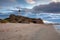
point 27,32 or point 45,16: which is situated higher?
point 45,16

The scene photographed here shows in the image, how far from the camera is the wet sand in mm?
1929

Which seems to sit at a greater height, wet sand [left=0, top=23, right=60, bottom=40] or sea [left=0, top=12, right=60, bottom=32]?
sea [left=0, top=12, right=60, bottom=32]

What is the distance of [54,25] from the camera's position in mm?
1934

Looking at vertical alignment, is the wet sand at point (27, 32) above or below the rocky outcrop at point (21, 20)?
below

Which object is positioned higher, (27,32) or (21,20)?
(21,20)

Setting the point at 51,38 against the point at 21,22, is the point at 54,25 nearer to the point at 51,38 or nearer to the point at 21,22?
the point at 51,38

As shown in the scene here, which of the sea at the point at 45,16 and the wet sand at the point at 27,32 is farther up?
the sea at the point at 45,16

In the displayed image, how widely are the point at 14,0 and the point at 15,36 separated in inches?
23.0

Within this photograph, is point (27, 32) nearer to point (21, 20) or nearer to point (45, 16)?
point (21, 20)

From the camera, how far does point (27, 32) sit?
1.96 m

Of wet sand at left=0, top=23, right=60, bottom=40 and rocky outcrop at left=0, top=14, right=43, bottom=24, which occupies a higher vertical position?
rocky outcrop at left=0, top=14, right=43, bottom=24

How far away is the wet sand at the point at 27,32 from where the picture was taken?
193cm

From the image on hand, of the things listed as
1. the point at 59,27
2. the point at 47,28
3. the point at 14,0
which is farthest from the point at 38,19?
the point at 14,0

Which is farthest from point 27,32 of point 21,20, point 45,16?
point 45,16
